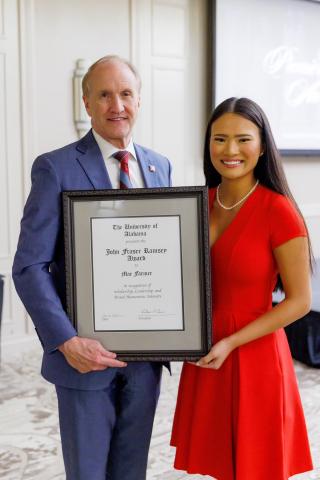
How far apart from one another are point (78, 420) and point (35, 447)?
1271 mm

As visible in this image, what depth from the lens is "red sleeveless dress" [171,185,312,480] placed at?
1560mm

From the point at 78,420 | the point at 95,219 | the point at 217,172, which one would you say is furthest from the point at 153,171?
the point at 78,420

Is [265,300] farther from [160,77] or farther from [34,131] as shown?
[160,77]

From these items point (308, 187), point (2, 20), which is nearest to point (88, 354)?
point (2, 20)

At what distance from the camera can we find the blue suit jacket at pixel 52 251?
1535mm

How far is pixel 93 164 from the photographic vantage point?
5.40 feet

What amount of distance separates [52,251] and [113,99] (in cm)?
44

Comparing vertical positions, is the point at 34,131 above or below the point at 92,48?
below

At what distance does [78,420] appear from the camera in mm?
1644

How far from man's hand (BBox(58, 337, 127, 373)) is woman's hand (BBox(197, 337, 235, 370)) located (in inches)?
8.1

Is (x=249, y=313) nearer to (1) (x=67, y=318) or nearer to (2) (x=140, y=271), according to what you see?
(2) (x=140, y=271)

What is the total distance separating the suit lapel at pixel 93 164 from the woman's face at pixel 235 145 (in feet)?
0.99

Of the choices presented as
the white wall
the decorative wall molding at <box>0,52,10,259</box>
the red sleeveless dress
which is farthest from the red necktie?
the white wall

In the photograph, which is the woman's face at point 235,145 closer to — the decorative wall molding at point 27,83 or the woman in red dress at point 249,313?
the woman in red dress at point 249,313
